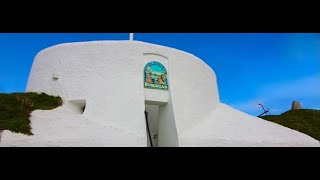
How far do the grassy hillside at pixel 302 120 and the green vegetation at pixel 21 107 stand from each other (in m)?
15.3

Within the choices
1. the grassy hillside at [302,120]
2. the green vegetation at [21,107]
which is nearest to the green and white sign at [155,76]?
the green vegetation at [21,107]

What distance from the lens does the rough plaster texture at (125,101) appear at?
13820 mm

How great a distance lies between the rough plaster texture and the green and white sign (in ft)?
0.75

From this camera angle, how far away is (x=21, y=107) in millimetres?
14391

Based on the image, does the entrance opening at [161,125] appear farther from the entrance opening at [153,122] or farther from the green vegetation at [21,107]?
the green vegetation at [21,107]

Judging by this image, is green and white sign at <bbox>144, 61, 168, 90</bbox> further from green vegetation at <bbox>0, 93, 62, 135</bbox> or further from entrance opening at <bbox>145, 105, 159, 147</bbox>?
green vegetation at <bbox>0, 93, 62, 135</bbox>

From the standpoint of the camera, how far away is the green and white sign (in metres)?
15.6

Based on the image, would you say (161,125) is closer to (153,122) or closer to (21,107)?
(153,122)

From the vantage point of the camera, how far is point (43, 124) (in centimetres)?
1338
